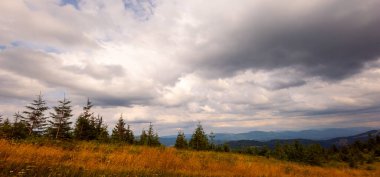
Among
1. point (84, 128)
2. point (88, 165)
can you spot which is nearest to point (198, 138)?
point (84, 128)

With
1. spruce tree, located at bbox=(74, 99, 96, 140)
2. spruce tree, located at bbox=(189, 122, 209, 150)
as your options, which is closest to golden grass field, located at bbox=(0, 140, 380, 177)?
spruce tree, located at bbox=(74, 99, 96, 140)

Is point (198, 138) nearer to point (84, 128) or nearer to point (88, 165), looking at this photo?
point (84, 128)

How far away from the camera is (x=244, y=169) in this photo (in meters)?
13.4

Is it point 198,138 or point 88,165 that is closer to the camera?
point 88,165

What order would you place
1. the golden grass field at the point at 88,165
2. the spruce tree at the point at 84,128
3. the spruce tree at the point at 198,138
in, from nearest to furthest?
the golden grass field at the point at 88,165, the spruce tree at the point at 84,128, the spruce tree at the point at 198,138

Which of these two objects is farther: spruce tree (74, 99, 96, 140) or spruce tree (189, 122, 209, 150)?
spruce tree (189, 122, 209, 150)

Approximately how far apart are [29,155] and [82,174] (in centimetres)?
352

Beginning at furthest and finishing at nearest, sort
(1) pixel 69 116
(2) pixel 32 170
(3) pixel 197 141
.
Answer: (3) pixel 197 141, (1) pixel 69 116, (2) pixel 32 170

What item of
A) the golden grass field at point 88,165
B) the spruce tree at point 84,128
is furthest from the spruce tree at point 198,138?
the golden grass field at point 88,165

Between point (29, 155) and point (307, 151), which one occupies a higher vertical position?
point (29, 155)

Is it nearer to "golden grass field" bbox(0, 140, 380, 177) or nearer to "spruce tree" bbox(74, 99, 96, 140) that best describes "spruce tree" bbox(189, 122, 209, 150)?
"spruce tree" bbox(74, 99, 96, 140)

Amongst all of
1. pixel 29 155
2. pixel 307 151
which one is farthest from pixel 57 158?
pixel 307 151

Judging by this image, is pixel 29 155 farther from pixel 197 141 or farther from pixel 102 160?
pixel 197 141

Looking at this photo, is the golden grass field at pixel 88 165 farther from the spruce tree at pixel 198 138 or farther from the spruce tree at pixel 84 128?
the spruce tree at pixel 198 138
